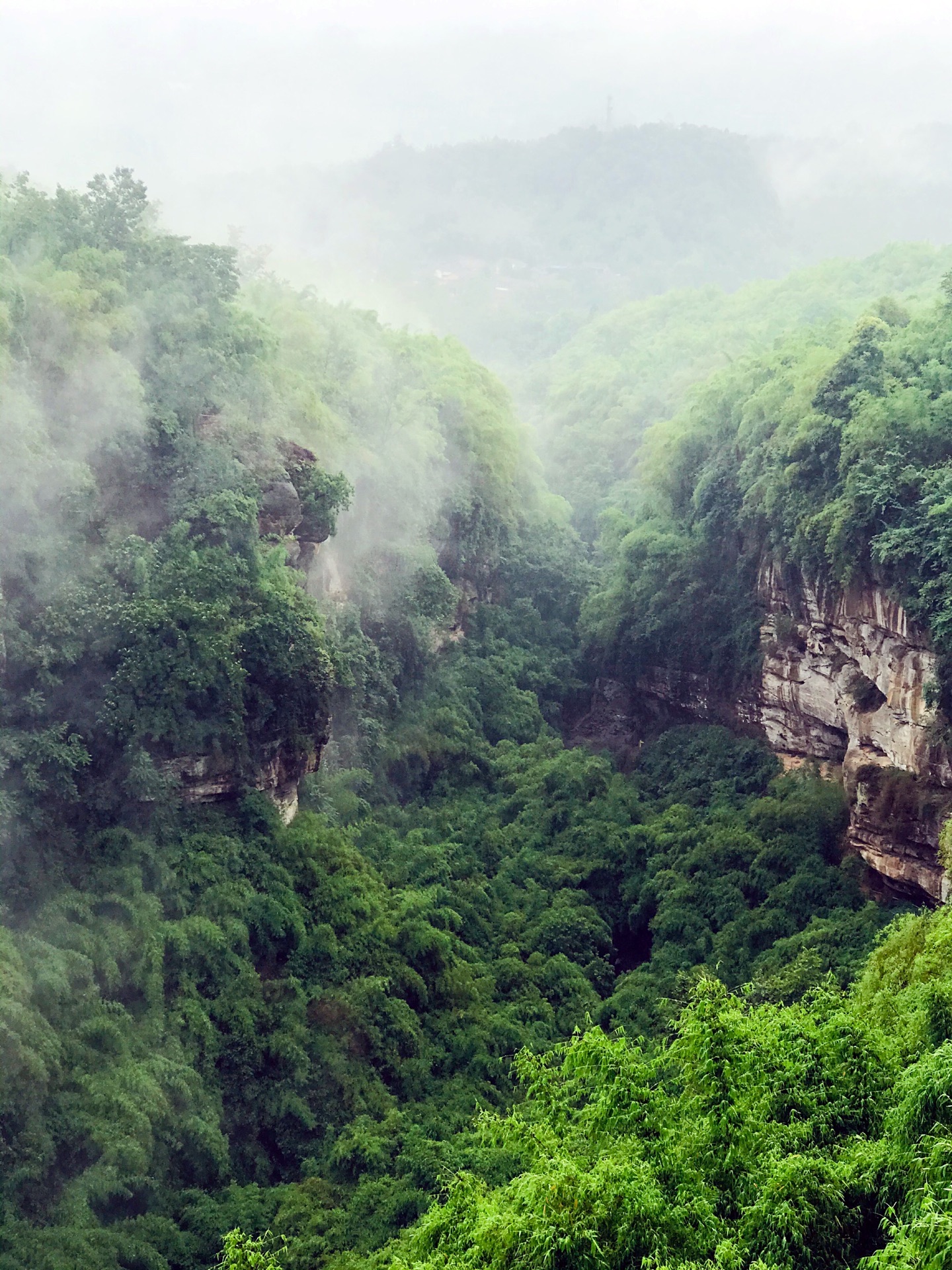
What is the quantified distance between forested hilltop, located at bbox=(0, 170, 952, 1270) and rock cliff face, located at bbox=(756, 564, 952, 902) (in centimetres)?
69

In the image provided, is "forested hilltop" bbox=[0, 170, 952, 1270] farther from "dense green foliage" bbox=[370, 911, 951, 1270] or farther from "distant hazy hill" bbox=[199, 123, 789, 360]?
"distant hazy hill" bbox=[199, 123, 789, 360]

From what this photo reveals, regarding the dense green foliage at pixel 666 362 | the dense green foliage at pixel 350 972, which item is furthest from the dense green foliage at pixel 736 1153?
the dense green foliage at pixel 666 362

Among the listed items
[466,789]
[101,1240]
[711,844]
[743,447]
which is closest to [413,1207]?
[101,1240]

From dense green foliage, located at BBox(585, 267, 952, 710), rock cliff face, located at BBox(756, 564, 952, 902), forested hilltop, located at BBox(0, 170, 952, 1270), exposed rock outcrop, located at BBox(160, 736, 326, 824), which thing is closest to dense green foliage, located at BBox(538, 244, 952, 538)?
dense green foliage, located at BBox(585, 267, 952, 710)

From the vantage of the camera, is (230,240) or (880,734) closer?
(880,734)

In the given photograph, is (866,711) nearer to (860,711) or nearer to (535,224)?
(860,711)

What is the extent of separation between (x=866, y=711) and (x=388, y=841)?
28.4ft

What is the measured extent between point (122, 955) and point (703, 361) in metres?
36.4

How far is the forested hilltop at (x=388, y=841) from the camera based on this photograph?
35.0ft

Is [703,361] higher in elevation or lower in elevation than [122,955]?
higher

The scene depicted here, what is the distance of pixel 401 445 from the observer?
107ft

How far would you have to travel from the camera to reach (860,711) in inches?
977

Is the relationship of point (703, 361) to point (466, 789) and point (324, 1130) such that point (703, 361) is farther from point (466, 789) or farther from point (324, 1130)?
point (324, 1130)

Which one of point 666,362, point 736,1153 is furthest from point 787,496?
point 666,362
